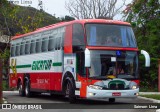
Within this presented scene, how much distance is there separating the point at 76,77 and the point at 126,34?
123 inches

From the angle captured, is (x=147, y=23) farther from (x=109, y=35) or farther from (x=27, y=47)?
(x=109, y=35)

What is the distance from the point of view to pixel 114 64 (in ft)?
64.3

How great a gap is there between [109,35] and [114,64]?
1.42 metres

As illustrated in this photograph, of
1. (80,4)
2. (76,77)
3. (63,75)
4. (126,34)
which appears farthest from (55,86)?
(80,4)

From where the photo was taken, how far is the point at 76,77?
1991 cm

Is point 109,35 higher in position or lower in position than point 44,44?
higher

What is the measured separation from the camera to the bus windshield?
1970 centimetres

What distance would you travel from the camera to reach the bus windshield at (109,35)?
19.7m

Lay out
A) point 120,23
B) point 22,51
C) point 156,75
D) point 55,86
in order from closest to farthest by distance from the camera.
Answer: point 120,23 < point 55,86 < point 22,51 < point 156,75

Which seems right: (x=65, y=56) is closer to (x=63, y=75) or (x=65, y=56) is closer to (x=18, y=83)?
(x=63, y=75)

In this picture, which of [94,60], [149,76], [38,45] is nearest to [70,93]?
[94,60]

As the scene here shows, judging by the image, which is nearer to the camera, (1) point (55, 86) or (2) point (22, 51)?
(1) point (55, 86)

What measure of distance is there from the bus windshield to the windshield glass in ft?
1.52

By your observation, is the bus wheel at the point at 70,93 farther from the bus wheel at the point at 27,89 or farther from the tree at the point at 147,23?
the tree at the point at 147,23
